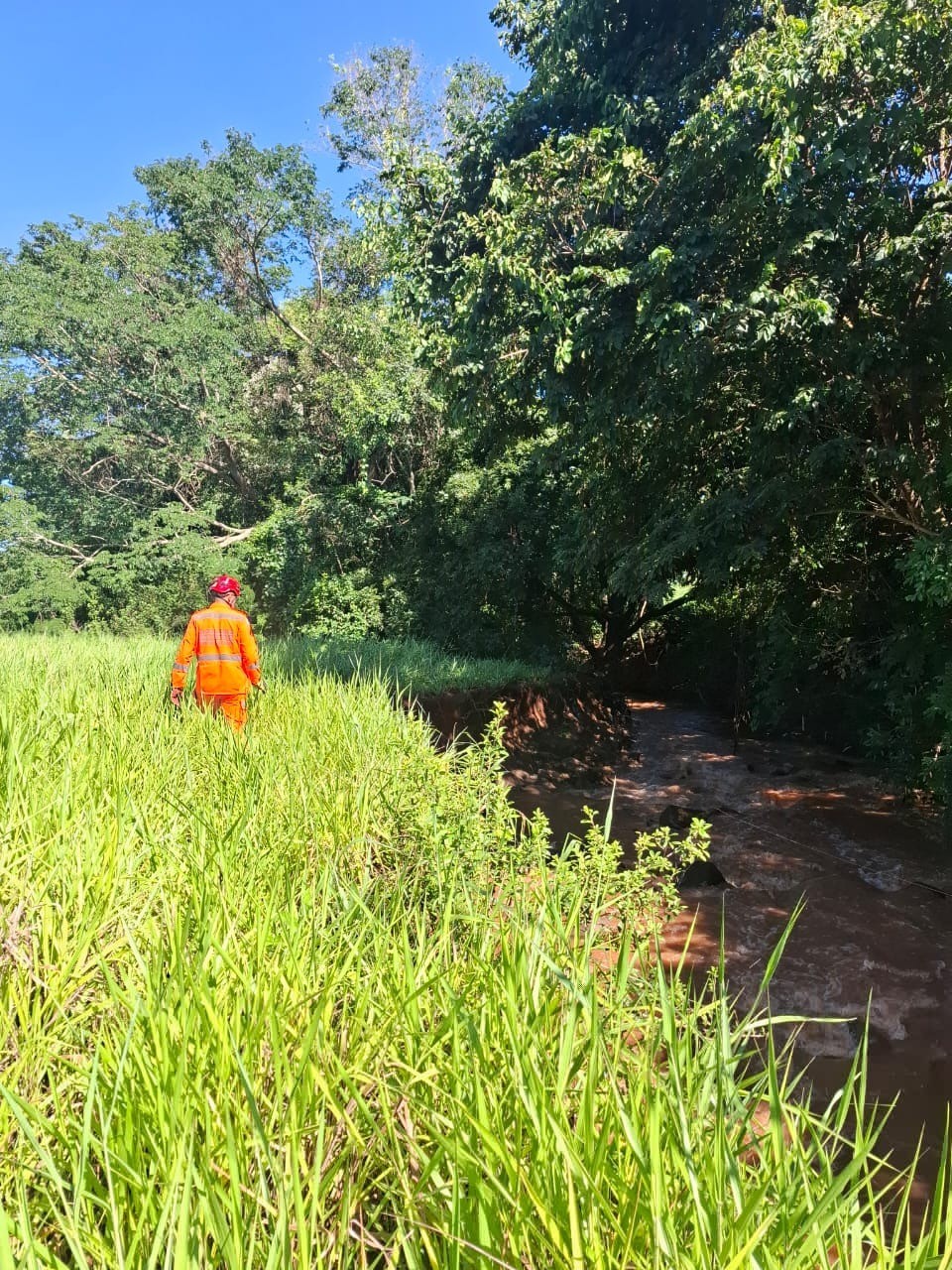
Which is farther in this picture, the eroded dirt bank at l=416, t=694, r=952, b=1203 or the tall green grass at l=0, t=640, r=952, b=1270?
the eroded dirt bank at l=416, t=694, r=952, b=1203

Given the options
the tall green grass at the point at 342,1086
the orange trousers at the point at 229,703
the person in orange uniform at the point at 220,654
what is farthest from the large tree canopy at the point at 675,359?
the tall green grass at the point at 342,1086

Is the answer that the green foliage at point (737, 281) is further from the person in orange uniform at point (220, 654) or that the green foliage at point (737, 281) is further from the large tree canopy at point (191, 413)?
the large tree canopy at point (191, 413)

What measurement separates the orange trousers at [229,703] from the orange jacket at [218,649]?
0.07 feet

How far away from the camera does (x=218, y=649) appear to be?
4.38 m

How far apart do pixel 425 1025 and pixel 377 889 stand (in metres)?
0.87

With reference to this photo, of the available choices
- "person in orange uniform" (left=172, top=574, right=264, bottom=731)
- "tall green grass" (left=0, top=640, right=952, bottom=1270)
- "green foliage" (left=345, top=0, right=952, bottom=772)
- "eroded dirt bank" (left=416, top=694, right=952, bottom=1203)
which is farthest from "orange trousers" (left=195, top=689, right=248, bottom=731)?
"green foliage" (left=345, top=0, right=952, bottom=772)

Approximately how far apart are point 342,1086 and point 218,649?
3396 mm

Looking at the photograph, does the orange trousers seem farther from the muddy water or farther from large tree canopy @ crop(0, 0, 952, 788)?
large tree canopy @ crop(0, 0, 952, 788)

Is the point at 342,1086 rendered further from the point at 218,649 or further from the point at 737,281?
the point at 737,281

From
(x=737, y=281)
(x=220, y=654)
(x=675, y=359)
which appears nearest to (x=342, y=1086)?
(x=220, y=654)

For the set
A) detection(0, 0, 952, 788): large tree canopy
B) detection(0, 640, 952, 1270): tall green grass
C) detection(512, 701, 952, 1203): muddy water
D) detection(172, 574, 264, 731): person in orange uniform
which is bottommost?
detection(512, 701, 952, 1203): muddy water

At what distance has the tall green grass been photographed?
3.18ft

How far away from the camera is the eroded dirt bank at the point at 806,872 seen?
3473 millimetres

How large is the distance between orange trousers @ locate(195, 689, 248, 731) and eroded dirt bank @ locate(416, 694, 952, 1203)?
9.61 ft
